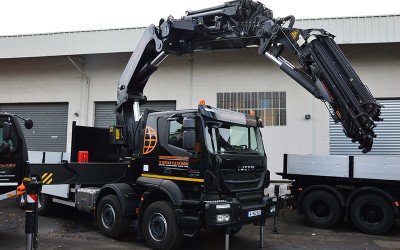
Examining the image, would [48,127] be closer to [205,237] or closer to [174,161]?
[205,237]

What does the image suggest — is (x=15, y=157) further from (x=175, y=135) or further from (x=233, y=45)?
(x=233, y=45)

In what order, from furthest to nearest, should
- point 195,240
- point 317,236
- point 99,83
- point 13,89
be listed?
point 13,89, point 99,83, point 317,236, point 195,240

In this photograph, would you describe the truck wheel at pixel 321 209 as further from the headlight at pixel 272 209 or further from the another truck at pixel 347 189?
the headlight at pixel 272 209

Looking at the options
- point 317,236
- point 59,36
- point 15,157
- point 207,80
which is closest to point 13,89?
point 59,36

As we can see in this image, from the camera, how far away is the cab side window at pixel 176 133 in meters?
7.12

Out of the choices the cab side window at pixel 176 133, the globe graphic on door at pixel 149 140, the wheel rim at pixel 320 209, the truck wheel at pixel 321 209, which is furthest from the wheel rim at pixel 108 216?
the wheel rim at pixel 320 209

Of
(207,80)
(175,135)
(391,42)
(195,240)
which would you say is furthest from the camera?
(207,80)

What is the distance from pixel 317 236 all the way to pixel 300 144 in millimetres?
5114

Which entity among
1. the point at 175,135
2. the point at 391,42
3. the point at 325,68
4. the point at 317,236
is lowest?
the point at 317,236

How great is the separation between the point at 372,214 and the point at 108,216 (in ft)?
20.1

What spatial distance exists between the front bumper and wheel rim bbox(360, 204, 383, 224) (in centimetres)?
293

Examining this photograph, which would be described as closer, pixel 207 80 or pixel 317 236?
pixel 317 236

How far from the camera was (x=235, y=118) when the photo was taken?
24.4 ft

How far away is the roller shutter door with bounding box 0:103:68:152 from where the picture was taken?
16.7m
